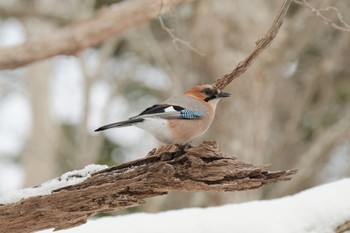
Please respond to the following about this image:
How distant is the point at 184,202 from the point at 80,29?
2.32 m

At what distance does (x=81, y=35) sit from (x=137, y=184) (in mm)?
3127

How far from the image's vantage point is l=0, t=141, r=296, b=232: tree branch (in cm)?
319

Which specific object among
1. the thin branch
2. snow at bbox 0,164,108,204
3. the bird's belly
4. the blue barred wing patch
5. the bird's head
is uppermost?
the thin branch

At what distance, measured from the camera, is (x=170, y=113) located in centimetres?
353

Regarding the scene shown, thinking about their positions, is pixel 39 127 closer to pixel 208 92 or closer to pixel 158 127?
pixel 208 92

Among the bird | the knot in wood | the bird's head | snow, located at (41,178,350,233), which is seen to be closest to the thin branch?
the bird's head

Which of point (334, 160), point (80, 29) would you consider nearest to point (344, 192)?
point (80, 29)

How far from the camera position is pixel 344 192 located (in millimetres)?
4277

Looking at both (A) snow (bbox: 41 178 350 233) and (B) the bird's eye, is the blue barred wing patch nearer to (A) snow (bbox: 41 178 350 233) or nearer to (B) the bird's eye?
(B) the bird's eye

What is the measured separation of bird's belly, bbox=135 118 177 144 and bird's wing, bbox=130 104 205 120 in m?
0.02

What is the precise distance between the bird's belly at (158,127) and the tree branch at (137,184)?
0.22 feet

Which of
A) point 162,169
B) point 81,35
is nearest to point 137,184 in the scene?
point 162,169

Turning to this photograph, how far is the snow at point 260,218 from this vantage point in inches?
160

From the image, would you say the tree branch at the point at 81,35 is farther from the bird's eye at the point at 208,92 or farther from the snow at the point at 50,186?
the snow at the point at 50,186
